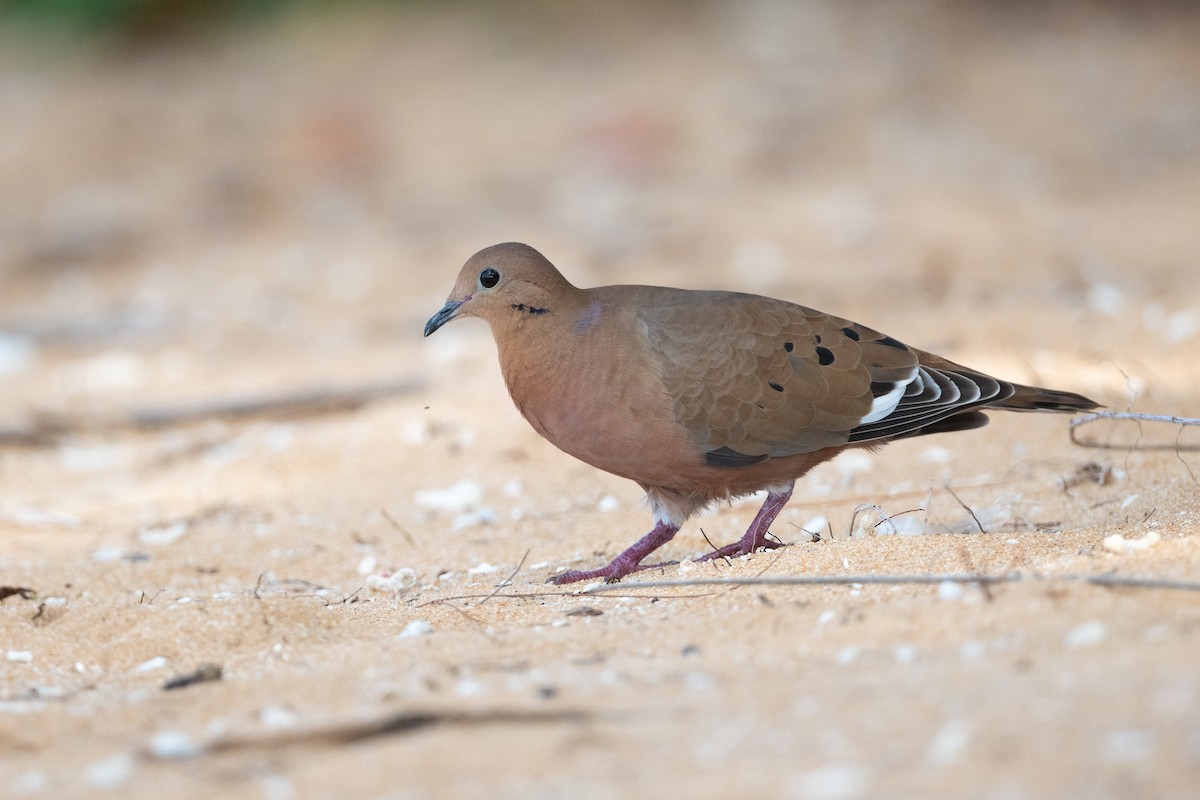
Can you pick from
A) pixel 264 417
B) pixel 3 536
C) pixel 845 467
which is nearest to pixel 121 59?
pixel 264 417

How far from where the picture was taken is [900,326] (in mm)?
6172

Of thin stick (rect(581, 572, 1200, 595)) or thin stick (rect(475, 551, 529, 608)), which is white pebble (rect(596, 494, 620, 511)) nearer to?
thin stick (rect(475, 551, 529, 608))

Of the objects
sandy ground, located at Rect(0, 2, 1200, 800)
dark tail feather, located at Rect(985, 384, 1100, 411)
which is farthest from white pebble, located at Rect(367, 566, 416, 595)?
dark tail feather, located at Rect(985, 384, 1100, 411)

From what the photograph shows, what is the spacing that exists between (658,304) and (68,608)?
1736 mm

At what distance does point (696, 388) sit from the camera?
3633 mm

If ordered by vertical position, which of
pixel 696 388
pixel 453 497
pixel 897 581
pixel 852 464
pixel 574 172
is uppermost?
pixel 574 172

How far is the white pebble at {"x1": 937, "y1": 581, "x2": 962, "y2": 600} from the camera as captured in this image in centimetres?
275

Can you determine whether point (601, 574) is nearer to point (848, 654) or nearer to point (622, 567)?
point (622, 567)

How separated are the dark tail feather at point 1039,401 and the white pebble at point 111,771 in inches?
95.8

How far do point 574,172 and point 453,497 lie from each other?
532 cm

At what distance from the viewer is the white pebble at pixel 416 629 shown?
9.90ft

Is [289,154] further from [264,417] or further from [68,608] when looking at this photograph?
[68,608]

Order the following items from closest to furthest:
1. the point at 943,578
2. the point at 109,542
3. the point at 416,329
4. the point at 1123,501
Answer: the point at 943,578 < the point at 1123,501 < the point at 109,542 < the point at 416,329

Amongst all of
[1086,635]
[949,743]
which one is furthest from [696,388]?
[949,743]
